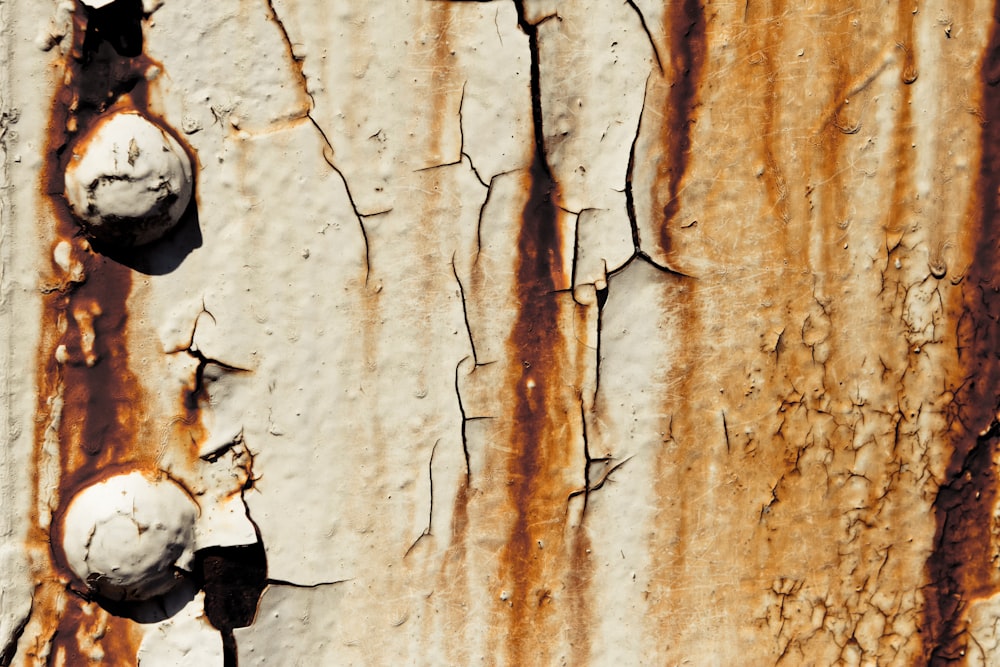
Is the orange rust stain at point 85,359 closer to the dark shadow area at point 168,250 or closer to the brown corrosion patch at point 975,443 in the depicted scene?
Answer: the dark shadow area at point 168,250

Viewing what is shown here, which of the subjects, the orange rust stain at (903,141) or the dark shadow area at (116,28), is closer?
the dark shadow area at (116,28)

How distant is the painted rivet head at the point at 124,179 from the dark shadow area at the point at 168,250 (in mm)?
20

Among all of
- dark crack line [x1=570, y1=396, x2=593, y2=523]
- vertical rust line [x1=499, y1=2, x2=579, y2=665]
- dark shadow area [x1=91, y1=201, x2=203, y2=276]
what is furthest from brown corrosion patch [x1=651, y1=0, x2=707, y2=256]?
dark shadow area [x1=91, y1=201, x2=203, y2=276]

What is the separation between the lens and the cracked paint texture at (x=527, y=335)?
1036 mm

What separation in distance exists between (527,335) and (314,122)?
359 millimetres

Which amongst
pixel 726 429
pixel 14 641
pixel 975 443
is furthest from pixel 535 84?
pixel 14 641

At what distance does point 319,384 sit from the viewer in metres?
1.08

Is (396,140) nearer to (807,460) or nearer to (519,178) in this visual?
(519,178)

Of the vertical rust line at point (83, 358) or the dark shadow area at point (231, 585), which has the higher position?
the vertical rust line at point (83, 358)

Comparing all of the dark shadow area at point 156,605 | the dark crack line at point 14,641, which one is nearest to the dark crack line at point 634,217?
the dark shadow area at point 156,605

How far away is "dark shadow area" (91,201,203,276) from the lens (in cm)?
103

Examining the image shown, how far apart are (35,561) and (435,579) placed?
0.46 metres

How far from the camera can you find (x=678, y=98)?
112cm

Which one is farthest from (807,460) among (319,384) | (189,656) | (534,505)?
(189,656)
